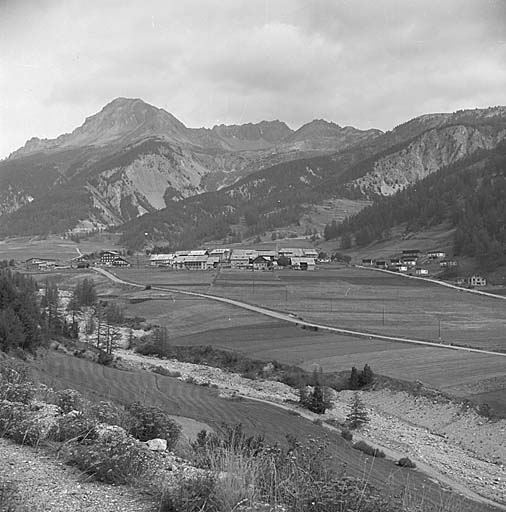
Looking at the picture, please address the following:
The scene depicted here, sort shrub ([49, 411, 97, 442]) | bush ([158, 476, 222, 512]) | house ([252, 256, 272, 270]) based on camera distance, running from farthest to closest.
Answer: house ([252, 256, 272, 270])
shrub ([49, 411, 97, 442])
bush ([158, 476, 222, 512])

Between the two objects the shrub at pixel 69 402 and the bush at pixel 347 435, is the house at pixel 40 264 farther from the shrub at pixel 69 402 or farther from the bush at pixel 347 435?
the shrub at pixel 69 402

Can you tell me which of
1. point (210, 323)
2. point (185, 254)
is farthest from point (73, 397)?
point (185, 254)

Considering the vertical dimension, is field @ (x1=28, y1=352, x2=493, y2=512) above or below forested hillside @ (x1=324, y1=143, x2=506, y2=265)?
below

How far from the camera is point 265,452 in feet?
22.6

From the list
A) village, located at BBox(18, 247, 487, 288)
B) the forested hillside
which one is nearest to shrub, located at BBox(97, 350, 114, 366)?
village, located at BBox(18, 247, 487, 288)

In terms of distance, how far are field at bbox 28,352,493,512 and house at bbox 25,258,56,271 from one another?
69212 millimetres

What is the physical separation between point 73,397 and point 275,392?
763 inches

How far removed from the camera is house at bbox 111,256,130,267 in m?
102

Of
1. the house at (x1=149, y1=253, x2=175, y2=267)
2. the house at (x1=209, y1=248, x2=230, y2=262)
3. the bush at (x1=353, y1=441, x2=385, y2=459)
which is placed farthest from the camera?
the house at (x1=209, y1=248, x2=230, y2=262)

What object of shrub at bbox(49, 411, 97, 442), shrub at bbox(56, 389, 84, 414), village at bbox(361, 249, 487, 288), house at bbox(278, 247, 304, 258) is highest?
shrub at bbox(49, 411, 97, 442)

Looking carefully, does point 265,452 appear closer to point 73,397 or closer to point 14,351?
point 73,397

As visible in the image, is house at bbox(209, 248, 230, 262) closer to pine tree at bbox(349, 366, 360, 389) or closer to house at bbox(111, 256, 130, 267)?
house at bbox(111, 256, 130, 267)

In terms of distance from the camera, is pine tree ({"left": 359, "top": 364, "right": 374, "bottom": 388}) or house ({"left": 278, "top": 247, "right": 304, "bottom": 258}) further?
house ({"left": 278, "top": 247, "right": 304, "bottom": 258})

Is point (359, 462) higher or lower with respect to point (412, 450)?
higher
